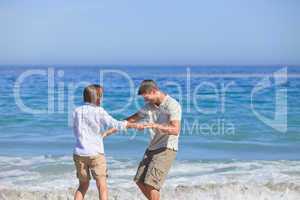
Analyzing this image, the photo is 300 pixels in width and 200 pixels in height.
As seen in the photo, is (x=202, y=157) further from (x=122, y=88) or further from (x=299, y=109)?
(x=122, y=88)

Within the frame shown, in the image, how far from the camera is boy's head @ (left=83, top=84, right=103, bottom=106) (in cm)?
573

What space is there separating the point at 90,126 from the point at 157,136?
2.18 feet

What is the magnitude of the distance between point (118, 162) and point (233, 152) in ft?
9.56

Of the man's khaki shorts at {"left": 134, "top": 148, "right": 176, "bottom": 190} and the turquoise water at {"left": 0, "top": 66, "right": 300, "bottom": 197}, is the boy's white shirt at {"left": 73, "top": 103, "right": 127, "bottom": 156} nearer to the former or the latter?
the man's khaki shorts at {"left": 134, "top": 148, "right": 176, "bottom": 190}

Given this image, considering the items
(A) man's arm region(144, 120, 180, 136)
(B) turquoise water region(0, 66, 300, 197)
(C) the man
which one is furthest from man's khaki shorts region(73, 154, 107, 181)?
(B) turquoise water region(0, 66, 300, 197)

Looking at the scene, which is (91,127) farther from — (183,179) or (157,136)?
(183,179)

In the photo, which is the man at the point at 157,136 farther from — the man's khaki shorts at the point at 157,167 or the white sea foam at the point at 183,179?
the white sea foam at the point at 183,179

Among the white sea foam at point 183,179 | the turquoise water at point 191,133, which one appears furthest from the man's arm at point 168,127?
the turquoise water at point 191,133

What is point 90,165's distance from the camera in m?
5.88

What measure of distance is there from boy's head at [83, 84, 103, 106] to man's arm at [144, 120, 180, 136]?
23.2 inches

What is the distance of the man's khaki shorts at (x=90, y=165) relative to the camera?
583cm

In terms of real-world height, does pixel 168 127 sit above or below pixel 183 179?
above

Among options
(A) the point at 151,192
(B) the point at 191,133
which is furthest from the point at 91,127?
(B) the point at 191,133

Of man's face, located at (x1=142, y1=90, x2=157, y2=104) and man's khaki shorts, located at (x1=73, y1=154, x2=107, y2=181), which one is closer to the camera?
man's face, located at (x1=142, y1=90, x2=157, y2=104)
